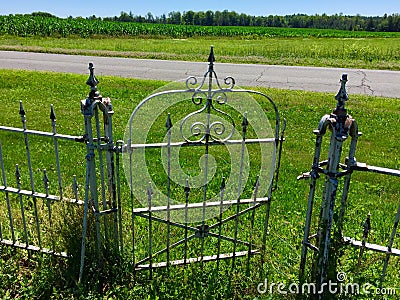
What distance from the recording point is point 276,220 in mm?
4594

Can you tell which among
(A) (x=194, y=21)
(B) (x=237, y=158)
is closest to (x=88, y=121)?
(B) (x=237, y=158)

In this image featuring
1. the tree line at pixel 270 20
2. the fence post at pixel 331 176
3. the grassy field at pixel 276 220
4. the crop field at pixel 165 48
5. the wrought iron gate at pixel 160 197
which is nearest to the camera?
the fence post at pixel 331 176

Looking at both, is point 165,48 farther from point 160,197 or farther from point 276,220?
point 276,220

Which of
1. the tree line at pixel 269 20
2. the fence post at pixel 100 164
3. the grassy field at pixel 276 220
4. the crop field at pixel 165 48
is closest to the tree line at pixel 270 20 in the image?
the tree line at pixel 269 20

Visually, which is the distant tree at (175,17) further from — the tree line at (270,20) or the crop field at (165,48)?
the crop field at (165,48)

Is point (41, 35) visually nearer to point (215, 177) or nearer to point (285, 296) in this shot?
point (215, 177)

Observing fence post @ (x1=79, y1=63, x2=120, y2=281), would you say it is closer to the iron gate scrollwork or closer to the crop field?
the iron gate scrollwork

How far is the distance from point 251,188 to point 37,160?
329 centimetres

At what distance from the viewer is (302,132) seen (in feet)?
25.8

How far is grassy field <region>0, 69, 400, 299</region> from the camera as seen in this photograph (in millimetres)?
3316
